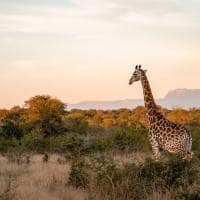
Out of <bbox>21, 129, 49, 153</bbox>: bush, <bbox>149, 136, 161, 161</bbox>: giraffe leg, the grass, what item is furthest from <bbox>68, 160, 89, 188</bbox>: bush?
<bbox>21, 129, 49, 153</bbox>: bush

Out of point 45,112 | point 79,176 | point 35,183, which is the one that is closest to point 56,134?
point 45,112

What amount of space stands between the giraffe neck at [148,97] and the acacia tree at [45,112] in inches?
595

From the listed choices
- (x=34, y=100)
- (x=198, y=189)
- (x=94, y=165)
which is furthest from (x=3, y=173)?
(x=34, y=100)

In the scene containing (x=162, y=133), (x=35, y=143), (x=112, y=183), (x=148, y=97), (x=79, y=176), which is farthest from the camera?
(x=35, y=143)

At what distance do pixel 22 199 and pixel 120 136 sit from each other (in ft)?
37.7

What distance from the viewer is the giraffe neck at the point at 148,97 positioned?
13.1 m

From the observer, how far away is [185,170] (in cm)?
897

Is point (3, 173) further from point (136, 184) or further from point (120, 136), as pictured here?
point (120, 136)

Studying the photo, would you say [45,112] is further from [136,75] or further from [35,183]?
[35,183]

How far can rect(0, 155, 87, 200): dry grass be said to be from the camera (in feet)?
26.4

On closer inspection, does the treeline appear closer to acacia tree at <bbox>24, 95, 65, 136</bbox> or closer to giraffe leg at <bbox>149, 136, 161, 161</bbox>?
acacia tree at <bbox>24, 95, 65, 136</bbox>

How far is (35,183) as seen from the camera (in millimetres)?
9727

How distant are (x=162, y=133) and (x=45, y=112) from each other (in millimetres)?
20796

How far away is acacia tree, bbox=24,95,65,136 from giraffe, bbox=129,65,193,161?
601 inches
